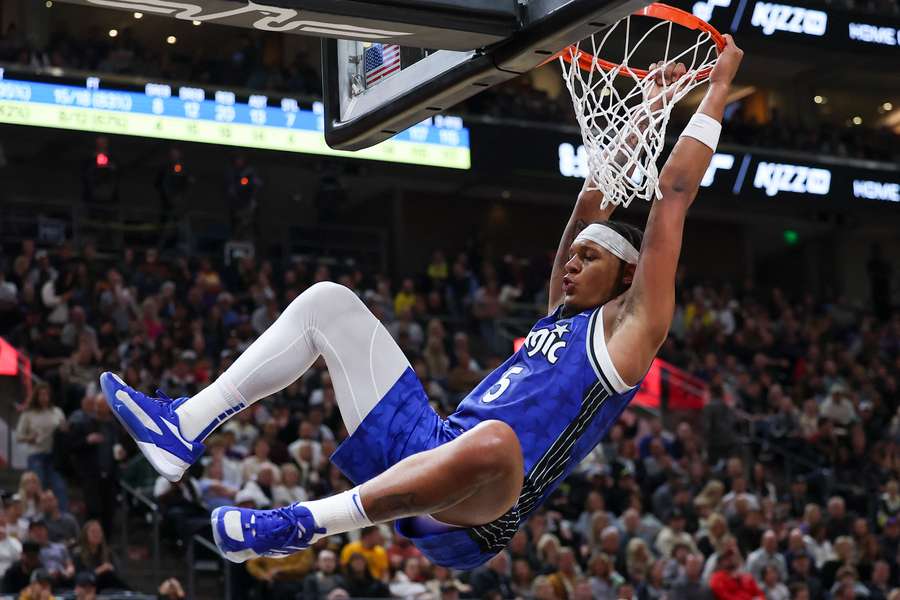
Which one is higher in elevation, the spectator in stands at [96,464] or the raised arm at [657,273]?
the raised arm at [657,273]

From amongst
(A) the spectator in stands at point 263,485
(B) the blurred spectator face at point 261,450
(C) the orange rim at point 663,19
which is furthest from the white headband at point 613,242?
(B) the blurred spectator face at point 261,450

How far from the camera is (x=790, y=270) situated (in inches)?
1150

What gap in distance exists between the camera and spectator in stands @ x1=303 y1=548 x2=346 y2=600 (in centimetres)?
1159

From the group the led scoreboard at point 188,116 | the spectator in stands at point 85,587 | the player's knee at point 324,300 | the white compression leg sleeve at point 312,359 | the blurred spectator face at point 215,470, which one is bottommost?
the spectator in stands at point 85,587

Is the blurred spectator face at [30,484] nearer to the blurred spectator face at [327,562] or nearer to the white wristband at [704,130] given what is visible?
the blurred spectator face at [327,562]

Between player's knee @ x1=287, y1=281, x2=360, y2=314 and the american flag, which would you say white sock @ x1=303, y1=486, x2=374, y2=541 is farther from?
the american flag

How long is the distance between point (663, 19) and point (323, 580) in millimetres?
6839

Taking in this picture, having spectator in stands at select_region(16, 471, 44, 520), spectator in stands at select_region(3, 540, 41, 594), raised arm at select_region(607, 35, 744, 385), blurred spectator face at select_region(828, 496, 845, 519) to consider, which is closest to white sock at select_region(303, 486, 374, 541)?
raised arm at select_region(607, 35, 744, 385)

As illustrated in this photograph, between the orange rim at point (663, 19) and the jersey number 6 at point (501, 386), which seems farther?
the orange rim at point (663, 19)

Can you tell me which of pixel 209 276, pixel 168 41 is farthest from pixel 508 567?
pixel 168 41

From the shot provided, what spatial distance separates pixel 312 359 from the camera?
17.5 ft

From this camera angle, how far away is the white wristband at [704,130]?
5449 mm

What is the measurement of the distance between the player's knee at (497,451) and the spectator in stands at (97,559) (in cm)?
710

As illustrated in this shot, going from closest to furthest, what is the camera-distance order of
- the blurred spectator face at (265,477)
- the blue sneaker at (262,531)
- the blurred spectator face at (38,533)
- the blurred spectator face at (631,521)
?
1. the blue sneaker at (262,531)
2. the blurred spectator face at (38,533)
3. the blurred spectator face at (265,477)
4. the blurred spectator face at (631,521)
